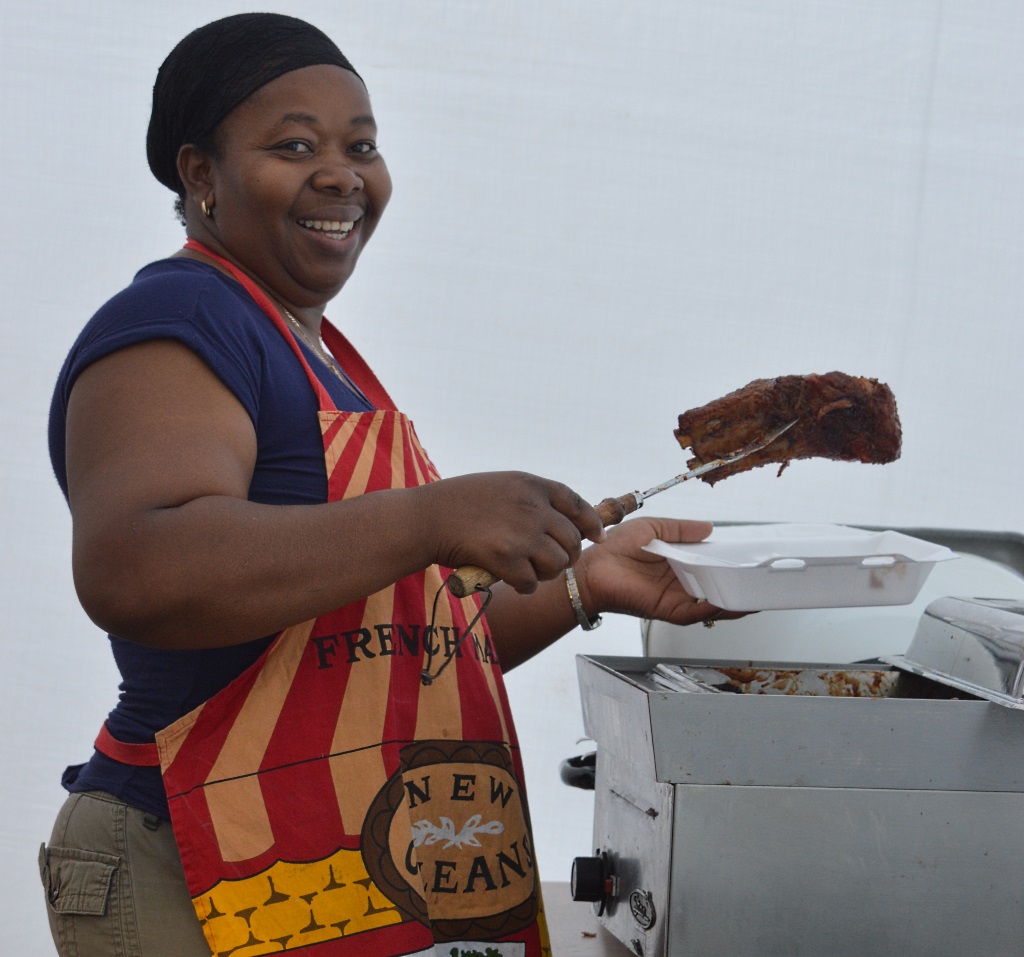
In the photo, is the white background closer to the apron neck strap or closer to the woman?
the apron neck strap

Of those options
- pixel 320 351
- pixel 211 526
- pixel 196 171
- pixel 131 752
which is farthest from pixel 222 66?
pixel 131 752

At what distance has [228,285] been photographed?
A: 100cm

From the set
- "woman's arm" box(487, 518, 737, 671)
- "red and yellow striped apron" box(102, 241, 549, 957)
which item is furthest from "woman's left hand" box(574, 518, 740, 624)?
"red and yellow striped apron" box(102, 241, 549, 957)

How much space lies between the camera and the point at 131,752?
3.09 ft

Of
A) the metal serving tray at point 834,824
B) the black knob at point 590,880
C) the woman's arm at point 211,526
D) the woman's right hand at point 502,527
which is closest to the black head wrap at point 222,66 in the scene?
the woman's arm at point 211,526

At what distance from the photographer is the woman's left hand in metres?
1.35

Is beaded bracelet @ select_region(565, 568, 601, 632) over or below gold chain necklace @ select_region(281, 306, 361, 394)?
below

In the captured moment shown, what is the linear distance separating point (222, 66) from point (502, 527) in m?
0.53

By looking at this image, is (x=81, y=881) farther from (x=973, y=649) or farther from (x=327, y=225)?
(x=973, y=649)

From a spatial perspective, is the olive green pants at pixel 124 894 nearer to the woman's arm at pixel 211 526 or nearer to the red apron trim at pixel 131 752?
the red apron trim at pixel 131 752

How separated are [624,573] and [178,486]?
67cm

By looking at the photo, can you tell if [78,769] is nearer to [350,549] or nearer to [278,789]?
[278,789]

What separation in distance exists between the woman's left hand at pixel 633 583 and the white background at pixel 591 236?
0.70 metres

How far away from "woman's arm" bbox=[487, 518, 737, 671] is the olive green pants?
1.64ft
